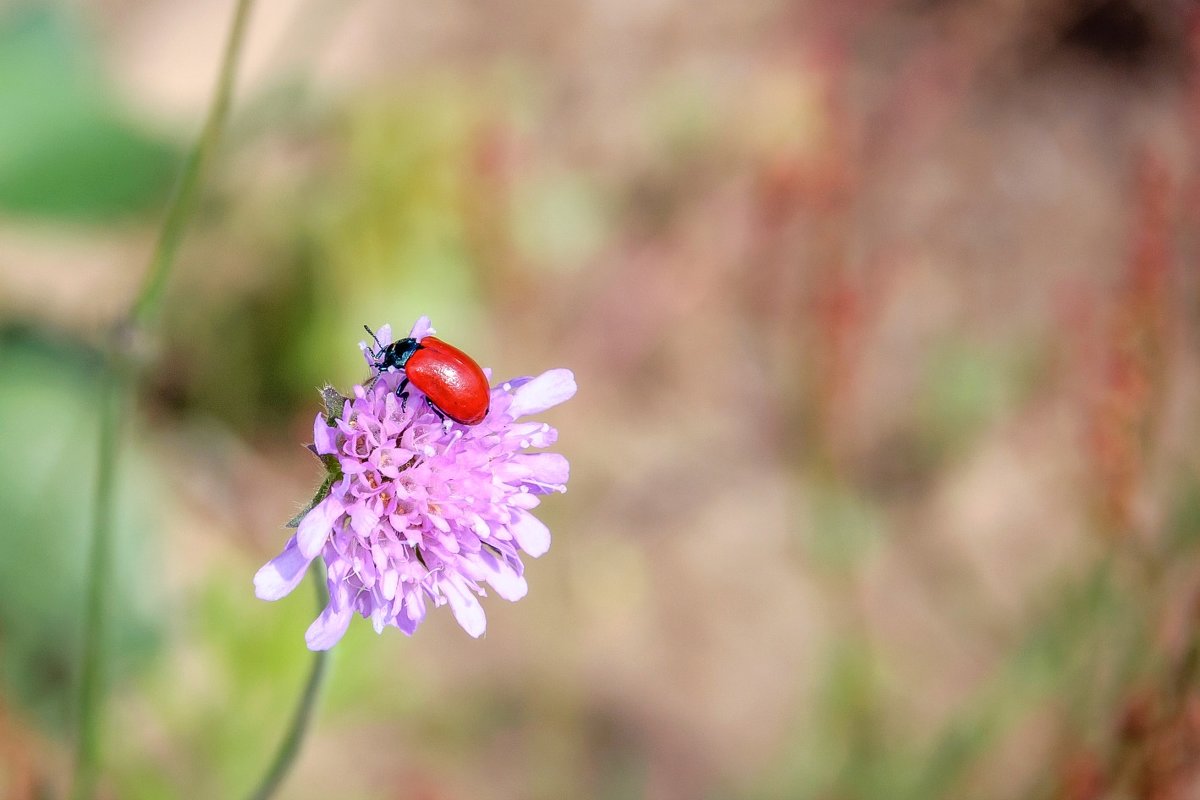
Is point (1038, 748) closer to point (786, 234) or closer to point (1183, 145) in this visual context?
point (786, 234)

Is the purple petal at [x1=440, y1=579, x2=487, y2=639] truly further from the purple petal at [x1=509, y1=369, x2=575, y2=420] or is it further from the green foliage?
the green foliage

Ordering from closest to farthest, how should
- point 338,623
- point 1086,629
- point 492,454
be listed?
1. point 338,623
2. point 492,454
3. point 1086,629

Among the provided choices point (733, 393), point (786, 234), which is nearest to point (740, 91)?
point (786, 234)

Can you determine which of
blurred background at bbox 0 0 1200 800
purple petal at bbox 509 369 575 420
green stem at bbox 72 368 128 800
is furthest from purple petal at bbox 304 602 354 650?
blurred background at bbox 0 0 1200 800

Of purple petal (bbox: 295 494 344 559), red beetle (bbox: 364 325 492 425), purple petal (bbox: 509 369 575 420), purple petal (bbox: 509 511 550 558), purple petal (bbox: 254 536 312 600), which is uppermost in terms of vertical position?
purple petal (bbox: 509 369 575 420)

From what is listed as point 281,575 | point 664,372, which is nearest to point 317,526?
point 281,575

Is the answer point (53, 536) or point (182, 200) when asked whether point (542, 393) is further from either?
point (53, 536)
